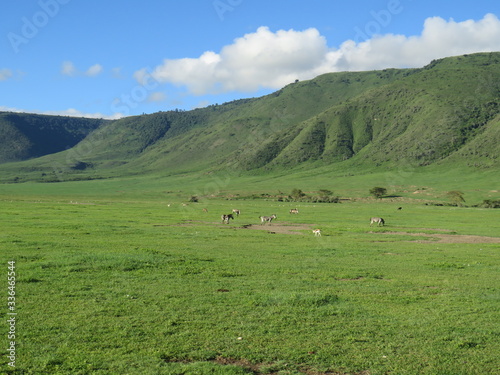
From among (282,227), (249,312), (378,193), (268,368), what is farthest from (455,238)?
(378,193)

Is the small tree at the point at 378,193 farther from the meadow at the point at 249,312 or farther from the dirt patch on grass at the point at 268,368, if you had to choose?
the dirt patch on grass at the point at 268,368

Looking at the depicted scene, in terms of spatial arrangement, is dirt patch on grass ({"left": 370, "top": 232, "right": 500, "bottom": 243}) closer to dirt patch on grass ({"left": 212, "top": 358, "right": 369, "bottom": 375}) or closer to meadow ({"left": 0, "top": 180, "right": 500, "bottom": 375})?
meadow ({"left": 0, "top": 180, "right": 500, "bottom": 375})

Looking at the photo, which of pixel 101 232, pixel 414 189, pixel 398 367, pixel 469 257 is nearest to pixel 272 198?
pixel 414 189

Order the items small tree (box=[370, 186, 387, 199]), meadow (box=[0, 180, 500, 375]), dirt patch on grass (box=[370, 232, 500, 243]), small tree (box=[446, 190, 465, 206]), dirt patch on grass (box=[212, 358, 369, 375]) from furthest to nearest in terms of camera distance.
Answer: small tree (box=[370, 186, 387, 199]) < small tree (box=[446, 190, 465, 206]) < dirt patch on grass (box=[370, 232, 500, 243]) < meadow (box=[0, 180, 500, 375]) < dirt patch on grass (box=[212, 358, 369, 375])

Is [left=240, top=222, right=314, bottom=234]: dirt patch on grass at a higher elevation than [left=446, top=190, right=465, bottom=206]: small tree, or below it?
higher

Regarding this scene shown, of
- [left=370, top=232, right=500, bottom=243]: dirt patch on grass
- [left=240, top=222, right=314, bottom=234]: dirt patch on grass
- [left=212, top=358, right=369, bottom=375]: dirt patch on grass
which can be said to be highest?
[left=212, top=358, right=369, bottom=375]: dirt patch on grass

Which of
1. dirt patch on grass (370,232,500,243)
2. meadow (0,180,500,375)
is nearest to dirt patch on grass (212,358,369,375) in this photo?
meadow (0,180,500,375)

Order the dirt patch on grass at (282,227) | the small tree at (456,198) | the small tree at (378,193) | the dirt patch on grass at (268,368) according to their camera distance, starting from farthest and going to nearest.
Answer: the small tree at (378,193), the small tree at (456,198), the dirt patch on grass at (282,227), the dirt patch on grass at (268,368)

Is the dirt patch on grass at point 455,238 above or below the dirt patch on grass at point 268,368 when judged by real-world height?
below

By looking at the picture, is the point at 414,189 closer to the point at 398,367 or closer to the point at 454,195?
the point at 454,195

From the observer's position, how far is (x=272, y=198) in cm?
12156

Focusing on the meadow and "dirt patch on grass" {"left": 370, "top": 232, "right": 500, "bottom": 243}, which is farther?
"dirt patch on grass" {"left": 370, "top": 232, "right": 500, "bottom": 243}

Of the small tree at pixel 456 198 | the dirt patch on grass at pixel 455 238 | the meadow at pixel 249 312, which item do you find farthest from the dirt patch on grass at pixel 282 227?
the small tree at pixel 456 198

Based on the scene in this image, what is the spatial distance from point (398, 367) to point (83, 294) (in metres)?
11.0
